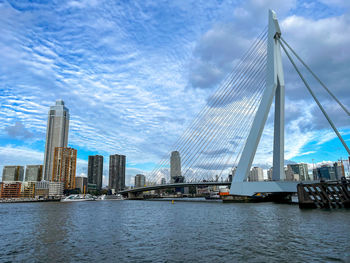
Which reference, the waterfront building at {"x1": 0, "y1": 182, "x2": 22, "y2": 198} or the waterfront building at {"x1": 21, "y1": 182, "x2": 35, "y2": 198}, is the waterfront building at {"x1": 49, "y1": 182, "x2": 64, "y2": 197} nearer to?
the waterfront building at {"x1": 21, "y1": 182, "x2": 35, "y2": 198}

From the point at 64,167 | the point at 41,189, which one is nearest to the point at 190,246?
the point at 41,189

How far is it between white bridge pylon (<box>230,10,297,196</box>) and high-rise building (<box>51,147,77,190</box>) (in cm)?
14778

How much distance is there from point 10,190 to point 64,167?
32.8 metres

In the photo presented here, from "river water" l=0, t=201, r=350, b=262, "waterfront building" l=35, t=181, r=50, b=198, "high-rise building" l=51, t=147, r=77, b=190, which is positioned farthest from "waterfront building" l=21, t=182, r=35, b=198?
"river water" l=0, t=201, r=350, b=262

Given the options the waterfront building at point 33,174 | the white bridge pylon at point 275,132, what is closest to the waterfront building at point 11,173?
the waterfront building at point 33,174

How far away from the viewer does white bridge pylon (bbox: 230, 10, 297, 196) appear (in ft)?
121

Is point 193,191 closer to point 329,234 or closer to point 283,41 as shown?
point 283,41

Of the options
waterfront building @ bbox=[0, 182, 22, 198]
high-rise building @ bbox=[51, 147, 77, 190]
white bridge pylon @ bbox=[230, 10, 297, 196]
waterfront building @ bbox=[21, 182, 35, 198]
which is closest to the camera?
white bridge pylon @ bbox=[230, 10, 297, 196]

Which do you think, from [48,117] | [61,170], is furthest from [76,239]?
[48,117]

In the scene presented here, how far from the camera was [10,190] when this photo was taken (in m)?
139

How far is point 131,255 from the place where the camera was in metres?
11.6

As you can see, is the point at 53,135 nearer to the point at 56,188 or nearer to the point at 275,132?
the point at 56,188

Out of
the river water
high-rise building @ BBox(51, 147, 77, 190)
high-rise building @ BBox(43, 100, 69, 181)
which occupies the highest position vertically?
high-rise building @ BBox(43, 100, 69, 181)

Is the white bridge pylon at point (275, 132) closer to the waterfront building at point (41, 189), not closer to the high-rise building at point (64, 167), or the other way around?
the waterfront building at point (41, 189)
